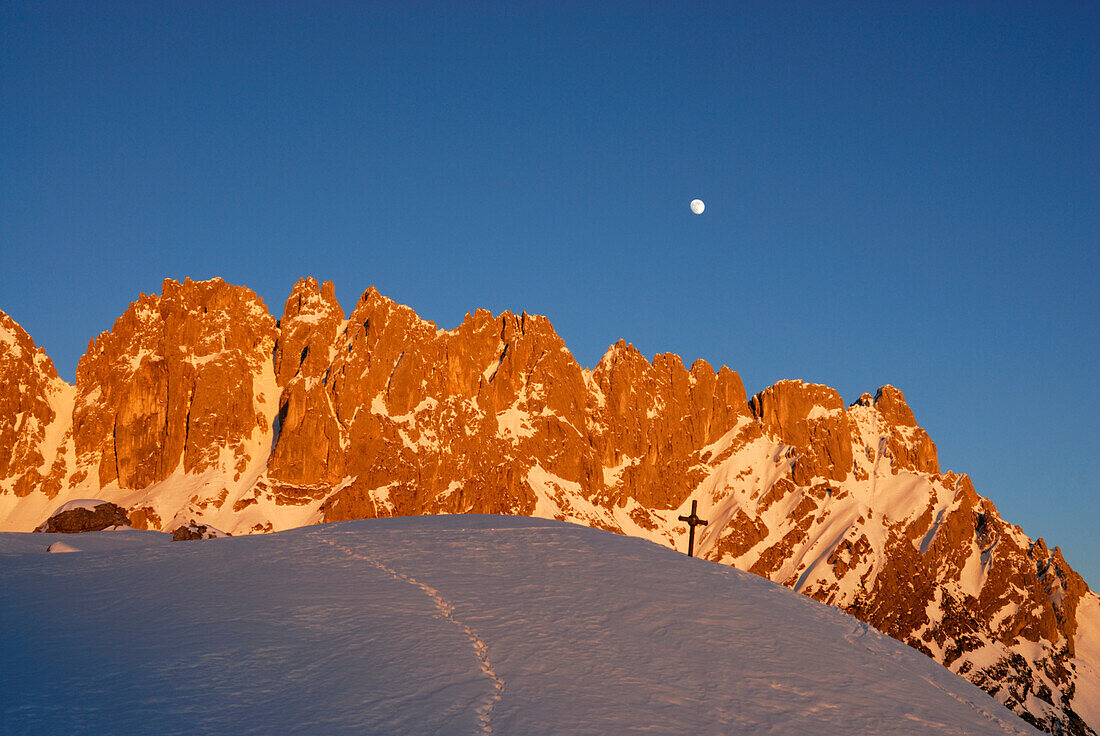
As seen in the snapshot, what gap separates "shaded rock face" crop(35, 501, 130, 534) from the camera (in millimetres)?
33312

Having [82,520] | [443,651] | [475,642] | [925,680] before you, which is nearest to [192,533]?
[82,520]

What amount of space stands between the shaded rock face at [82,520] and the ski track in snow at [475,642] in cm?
1714

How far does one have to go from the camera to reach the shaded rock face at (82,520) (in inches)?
1312

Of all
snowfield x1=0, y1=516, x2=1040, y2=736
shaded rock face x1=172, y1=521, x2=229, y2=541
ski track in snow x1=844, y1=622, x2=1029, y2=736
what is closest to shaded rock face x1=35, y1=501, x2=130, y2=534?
shaded rock face x1=172, y1=521, x2=229, y2=541

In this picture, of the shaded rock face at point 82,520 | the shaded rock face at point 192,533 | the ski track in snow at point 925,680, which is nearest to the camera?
the ski track in snow at point 925,680

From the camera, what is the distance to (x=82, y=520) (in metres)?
33.5

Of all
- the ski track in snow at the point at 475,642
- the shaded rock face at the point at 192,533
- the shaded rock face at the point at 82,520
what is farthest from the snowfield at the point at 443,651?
the shaded rock face at the point at 82,520

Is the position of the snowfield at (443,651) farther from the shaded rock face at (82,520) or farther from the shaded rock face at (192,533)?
the shaded rock face at (82,520)

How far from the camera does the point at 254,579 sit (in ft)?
59.8

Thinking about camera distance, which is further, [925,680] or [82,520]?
[82,520]

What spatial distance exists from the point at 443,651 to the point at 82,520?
2585 cm

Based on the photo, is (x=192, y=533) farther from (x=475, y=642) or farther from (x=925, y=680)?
(x=925, y=680)

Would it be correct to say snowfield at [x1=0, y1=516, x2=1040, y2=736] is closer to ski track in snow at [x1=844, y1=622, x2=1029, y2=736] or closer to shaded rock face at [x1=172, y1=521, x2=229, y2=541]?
ski track in snow at [x1=844, y1=622, x2=1029, y2=736]

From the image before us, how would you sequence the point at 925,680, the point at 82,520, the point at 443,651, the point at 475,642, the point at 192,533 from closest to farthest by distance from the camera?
the point at 443,651
the point at 475,642
the point at 925,680
the point at 192,533
the point at 82,520
